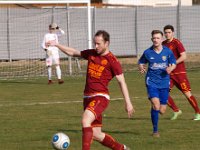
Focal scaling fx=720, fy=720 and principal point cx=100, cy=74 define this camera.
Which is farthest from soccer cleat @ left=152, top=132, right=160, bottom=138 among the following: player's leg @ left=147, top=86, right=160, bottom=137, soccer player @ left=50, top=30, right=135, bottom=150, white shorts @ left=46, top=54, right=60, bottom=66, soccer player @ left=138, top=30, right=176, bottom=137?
white shorts @ left=46, top=54, right=60, bottom=66

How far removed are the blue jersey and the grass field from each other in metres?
0.95

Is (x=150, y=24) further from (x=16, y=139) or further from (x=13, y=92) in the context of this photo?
(x=16, y=139)

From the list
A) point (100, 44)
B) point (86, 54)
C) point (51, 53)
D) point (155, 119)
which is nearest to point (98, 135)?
point (86, 54)

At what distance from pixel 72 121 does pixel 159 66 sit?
267 centimetres

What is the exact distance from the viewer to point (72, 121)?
1582 centimetres

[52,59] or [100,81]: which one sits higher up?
[100,81]

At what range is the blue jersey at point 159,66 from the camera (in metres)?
14.2

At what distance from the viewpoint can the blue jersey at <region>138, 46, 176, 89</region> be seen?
14.2 metres

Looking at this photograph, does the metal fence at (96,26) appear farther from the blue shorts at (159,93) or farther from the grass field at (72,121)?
the blue shorts at (159,93)

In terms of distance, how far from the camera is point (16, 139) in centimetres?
1320

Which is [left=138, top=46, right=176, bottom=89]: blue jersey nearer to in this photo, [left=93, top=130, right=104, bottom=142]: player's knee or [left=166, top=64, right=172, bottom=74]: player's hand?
[left=166, top=64, right=172, bottom=74]: player's hand

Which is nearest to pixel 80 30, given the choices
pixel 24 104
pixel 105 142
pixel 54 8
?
pixel 54 8

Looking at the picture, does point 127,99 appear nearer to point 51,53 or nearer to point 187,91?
point 187,91

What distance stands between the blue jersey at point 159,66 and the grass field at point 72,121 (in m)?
0.95
